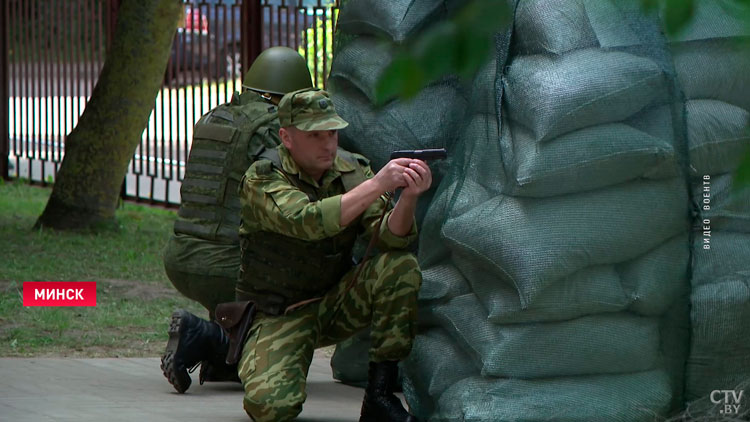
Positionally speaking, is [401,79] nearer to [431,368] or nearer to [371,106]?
[371,106]

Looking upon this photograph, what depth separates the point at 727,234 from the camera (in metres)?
4.00

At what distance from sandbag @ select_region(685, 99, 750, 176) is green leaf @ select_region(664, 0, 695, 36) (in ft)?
5.93

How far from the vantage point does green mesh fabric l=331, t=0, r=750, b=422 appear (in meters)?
3.92

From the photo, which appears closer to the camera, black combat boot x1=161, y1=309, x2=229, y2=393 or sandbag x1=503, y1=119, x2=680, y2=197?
sandbag x1=503, y1=119, x2=680, y2=197

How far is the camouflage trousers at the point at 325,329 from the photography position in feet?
14.3

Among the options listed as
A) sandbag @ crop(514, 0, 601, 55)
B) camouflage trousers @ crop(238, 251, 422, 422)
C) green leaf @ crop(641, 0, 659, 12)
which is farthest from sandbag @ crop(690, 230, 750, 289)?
green leaf @ crop(641, 0, 659, 12)

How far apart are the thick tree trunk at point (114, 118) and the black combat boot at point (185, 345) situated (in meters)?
A: 4.93

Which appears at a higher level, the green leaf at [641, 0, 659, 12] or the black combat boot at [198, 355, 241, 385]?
the green leaf at [641, 0, 659, 12]

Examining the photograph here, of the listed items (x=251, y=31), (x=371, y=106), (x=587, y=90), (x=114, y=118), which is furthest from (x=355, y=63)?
(x=251, y=31)

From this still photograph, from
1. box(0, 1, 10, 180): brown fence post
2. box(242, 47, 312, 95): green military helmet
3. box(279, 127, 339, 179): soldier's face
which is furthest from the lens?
box(0, 1, 10, 180): brown fence post

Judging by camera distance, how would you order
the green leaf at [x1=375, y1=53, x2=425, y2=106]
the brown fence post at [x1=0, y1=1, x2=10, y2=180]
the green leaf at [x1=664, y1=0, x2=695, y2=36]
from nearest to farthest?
the green leaf at [x1=664, y1=0, x2=695, y2=36]
the green leaf at [x1=375, y1=53, x2=425, y2=106]
the brown fence post at [x1=0, y1=1, x2=10, y2=180]

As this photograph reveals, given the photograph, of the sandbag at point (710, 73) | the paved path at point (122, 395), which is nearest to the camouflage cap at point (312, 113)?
the paved path at point (122, 395)

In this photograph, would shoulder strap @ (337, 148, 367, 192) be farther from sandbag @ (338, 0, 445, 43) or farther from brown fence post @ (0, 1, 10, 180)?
brown fence post @ (0, 1, 10, 180)

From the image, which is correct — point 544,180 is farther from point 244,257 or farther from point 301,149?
point 244,257
